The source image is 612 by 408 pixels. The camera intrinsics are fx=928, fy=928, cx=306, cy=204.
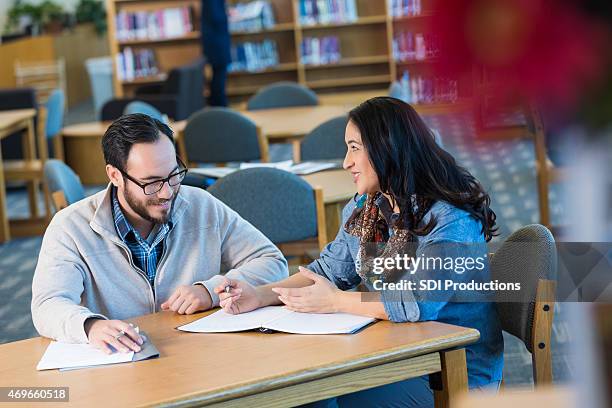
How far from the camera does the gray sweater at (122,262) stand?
2.22 meters

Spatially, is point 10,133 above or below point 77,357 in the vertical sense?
above

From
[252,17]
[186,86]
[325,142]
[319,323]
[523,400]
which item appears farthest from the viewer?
[252,17]

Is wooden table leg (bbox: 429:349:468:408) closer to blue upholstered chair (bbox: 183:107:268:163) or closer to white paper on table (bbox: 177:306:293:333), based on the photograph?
white paper on table (bbox: 177:306:293:333)

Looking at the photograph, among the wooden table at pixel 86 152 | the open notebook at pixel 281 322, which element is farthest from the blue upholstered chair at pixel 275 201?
the wooden table at pixel 86 152

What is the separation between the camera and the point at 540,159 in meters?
5.25

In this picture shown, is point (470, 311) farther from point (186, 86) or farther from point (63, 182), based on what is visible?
point (186, 86)

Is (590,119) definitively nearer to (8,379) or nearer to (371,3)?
(8,379)

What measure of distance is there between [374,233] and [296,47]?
830cm

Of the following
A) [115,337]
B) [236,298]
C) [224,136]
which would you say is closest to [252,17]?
[224,136]

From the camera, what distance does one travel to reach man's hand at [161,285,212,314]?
224 cm

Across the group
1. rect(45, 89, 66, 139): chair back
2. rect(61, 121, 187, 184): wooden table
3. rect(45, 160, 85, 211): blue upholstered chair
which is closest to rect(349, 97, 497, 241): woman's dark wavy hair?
rect(45, 160, 85, 211): blue upholstered chair

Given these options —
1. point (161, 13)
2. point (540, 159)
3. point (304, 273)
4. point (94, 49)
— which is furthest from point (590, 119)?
point (94, 49)

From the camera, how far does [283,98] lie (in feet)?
22.2

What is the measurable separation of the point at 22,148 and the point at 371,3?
14.4 feet
